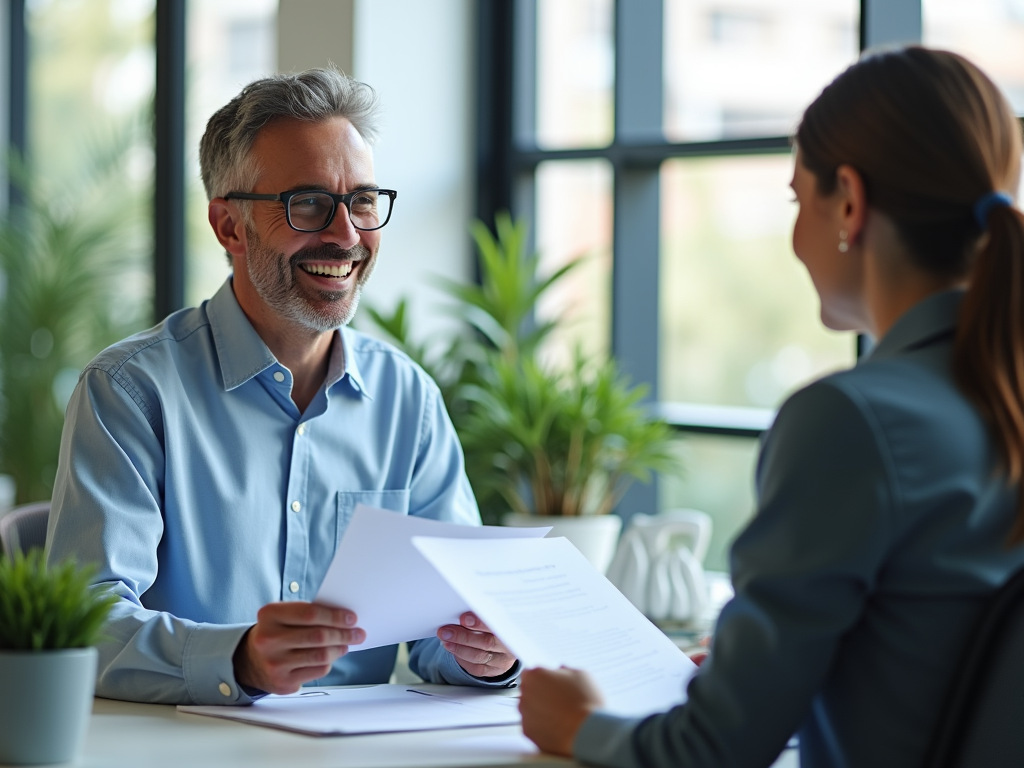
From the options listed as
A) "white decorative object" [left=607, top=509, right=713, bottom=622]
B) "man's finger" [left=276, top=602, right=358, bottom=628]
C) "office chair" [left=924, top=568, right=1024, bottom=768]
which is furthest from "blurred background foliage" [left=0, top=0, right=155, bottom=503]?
"office chair" [left=924, top=568, right=1024, bottom=768]

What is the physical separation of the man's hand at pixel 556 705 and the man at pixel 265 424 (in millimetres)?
350

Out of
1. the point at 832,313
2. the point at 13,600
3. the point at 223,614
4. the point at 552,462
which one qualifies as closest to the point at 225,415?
the point at 223,614

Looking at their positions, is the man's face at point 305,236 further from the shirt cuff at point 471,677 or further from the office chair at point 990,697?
the office chair at point 990,697

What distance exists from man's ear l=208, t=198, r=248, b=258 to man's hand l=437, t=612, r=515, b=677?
81 cm

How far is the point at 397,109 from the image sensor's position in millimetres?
3842

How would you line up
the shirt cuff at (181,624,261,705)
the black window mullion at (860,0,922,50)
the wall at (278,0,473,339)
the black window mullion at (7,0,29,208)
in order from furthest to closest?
the black window mullion at (7,0,29,208) < the wall at (278,0,473,339) < the black window mullion at (860,0,922,50) < the shirt cuff at (181,624,261,705)

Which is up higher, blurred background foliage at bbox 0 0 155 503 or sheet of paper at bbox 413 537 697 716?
blurred background foliage at bbox 0 0 155 503

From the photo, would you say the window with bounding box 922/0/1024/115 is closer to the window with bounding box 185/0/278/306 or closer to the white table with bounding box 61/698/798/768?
the window with bounding box 185/0/278/306

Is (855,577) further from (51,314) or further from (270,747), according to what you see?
(51,314)

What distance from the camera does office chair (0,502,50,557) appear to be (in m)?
2.00

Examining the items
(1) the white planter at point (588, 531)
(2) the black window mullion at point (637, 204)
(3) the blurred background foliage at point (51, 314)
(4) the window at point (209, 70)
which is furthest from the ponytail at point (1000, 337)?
(3) the blurred background foliage at point (51, 314)

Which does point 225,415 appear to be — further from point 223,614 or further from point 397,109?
point 397,109

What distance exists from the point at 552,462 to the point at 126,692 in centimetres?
182

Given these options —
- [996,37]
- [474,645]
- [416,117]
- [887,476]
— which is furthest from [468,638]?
[996,37]
